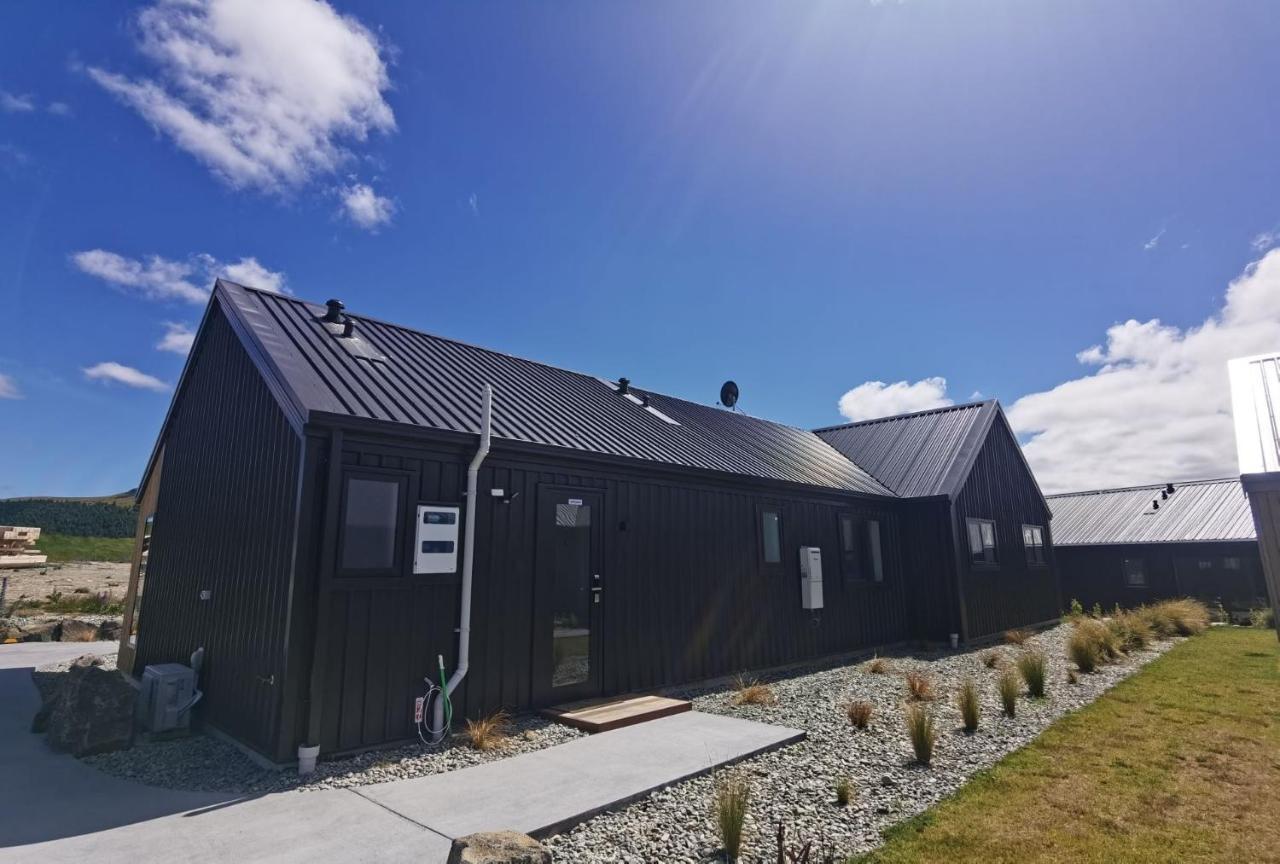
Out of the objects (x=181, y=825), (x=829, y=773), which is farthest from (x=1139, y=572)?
(x=181, y=825)

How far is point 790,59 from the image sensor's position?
8.27 m

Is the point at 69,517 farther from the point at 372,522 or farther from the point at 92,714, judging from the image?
the point at 372,522

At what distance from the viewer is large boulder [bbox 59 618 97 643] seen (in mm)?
13711

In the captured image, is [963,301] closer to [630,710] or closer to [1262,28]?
[1262,28]

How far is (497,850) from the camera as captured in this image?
290 cm

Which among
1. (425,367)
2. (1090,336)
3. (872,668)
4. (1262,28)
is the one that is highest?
(1262,28)

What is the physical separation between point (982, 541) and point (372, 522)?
13875 mm

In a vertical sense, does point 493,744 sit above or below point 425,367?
below

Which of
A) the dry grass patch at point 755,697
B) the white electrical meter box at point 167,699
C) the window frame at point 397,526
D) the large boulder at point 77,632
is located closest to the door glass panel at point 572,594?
the dry grass patch at point 755,697

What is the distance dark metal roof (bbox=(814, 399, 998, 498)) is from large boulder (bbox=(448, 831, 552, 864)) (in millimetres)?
12456

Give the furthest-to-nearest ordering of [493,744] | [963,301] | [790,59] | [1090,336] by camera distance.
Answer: [1090,336] < [963,301] < [790,59] < [493,744]

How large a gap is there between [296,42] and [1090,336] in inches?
595

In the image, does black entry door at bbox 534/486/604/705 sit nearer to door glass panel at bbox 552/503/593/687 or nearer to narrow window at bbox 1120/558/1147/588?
door glass panel at bbox 552/503/593/687

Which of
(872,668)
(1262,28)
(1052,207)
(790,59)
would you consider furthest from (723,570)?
(1262,28)
